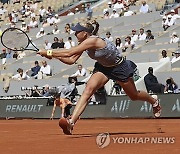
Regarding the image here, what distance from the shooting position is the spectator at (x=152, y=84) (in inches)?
797

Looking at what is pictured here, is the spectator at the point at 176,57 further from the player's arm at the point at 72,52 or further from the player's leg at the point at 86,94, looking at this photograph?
the player's arm at the point at 72,52

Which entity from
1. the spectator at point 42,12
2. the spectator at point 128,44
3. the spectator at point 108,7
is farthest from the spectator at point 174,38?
the spectator at point 42,12

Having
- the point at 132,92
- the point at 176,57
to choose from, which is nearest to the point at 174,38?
the point at 176,57

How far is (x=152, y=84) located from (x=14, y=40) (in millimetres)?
9524

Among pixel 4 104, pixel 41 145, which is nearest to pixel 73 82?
pixel 4 104

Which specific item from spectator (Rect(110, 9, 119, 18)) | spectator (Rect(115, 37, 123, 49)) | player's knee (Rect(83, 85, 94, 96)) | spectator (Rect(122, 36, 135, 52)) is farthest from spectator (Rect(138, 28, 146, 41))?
player's knee (Rect(83, 85, 94, 96))

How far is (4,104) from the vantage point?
22719 mm

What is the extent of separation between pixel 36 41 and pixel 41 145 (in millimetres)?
23634

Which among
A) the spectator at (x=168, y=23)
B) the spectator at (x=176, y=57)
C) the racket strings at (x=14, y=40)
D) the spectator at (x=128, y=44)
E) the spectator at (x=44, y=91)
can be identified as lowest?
the spectator at (x=44, y=91)

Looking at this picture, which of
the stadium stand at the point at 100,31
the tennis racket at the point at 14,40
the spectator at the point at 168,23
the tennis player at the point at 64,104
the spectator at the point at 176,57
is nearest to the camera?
the tennis racket at the point at 14,40

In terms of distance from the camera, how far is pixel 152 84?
66.6ft

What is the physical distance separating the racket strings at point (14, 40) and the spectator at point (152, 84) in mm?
9249

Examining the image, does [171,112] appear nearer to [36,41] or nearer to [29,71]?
[29,71]

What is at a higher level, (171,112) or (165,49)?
(165,49)
